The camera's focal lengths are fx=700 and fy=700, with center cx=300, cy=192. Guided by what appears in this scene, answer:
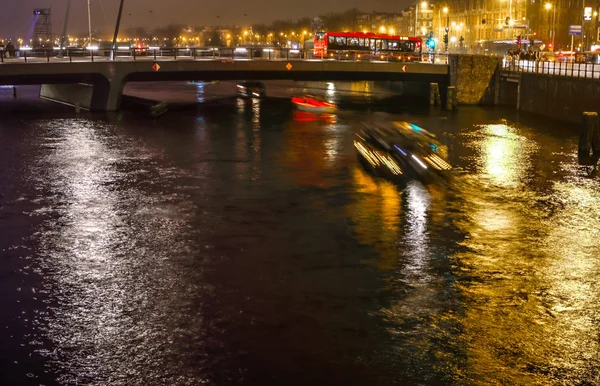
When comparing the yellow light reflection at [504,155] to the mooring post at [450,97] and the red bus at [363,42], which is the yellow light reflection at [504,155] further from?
the red bus at [363,42]

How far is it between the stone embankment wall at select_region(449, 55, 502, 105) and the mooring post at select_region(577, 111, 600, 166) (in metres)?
28.6

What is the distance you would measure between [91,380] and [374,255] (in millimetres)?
8828

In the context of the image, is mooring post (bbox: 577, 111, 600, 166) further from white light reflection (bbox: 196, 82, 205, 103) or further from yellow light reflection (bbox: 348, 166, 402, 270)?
white light reflection (bbox: 196, 82, 205, 103)

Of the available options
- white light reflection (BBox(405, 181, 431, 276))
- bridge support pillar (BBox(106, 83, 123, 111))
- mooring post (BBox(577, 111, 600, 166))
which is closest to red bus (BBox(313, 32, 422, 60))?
bridge support pillar (BBox(106, 83, 123, 111))

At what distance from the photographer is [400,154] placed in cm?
3019

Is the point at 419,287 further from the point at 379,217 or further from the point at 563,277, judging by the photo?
the point at 379,217

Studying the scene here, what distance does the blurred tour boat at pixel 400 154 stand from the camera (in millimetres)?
29422

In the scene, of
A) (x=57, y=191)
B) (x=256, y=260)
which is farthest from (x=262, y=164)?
(x=256, y=260)

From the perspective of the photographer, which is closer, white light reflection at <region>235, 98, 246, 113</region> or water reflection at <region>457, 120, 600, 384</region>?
water reflection at <region>457, 120, 600, 384</region>

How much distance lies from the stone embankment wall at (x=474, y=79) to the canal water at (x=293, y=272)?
29435 millimetres

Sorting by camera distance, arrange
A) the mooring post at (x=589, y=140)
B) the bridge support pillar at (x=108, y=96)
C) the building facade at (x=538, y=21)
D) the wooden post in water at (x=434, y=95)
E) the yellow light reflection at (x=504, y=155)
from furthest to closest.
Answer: the building facade at (x=538, y=21), the wooden post in water at (x=434, y=95), the bridge support pillar at (x=108, y=96), the mooring post at (x=589, y=140), the yellow light reflection at (x=504, y=155)

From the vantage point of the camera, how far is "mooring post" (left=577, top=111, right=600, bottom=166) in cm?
3431

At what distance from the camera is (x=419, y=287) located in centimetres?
1594

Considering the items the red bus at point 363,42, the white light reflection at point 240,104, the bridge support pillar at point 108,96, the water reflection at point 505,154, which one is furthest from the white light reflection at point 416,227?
the red bus at point 363,42
